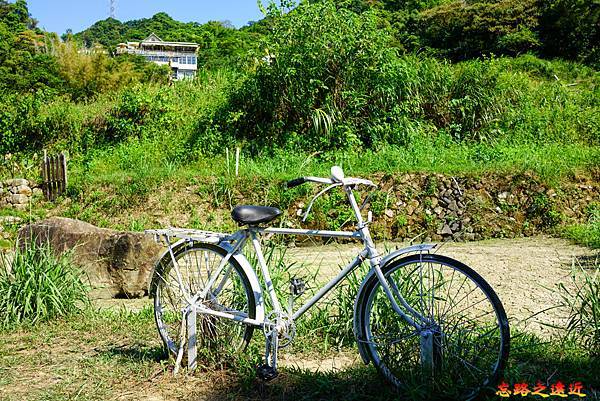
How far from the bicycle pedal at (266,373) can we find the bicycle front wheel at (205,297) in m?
0.24

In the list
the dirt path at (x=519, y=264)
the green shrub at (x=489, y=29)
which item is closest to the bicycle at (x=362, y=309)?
the dirt path at (x=519, y=264)

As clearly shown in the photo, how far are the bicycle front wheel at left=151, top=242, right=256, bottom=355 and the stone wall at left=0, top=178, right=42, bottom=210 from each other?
29.0ft

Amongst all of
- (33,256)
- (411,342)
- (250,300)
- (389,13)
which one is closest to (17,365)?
(33,256)

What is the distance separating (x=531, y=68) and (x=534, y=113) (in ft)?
19.6

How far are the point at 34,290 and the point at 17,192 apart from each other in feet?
25.1

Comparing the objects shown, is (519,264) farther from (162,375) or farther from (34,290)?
(34,290)

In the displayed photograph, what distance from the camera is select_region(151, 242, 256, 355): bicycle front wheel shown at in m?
3.66

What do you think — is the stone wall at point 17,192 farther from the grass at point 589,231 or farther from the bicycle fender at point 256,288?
the bicycle fender at point 256,288

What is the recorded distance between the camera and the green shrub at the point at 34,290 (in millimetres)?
4883

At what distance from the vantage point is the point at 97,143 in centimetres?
1411

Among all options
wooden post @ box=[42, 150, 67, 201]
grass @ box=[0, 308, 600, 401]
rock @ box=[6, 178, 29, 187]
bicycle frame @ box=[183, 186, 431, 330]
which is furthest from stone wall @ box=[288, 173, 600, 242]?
bicycle frame @ box=[183, 186, 431, 330]

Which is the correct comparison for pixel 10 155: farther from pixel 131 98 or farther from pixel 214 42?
pixel 214 42

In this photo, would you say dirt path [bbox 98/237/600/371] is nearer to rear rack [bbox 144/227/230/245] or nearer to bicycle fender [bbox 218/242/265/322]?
bicycle fender [bbox 218/242/265/322]

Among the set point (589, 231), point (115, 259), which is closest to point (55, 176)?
point (115, 259)
